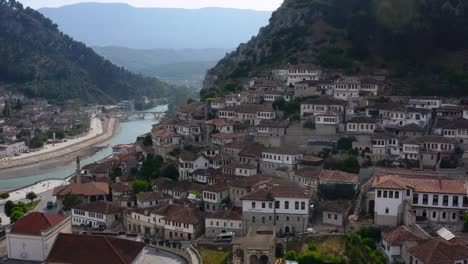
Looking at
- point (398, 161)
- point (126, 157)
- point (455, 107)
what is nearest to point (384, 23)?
point (455, 107)

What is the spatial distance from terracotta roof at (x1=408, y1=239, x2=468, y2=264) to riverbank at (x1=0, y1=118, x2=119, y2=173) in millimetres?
47175

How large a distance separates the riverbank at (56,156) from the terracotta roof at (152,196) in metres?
29.3

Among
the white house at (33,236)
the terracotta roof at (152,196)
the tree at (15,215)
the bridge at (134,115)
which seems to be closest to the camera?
the white house at (33,236)

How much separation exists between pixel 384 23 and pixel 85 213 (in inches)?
1361

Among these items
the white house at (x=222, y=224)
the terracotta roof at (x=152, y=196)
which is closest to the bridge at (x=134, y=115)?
the terracotta roof at (x=152, y=196)

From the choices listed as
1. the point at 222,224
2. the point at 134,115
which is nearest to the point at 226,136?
the point at 222,224

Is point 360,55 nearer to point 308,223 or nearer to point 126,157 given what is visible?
point 126,157

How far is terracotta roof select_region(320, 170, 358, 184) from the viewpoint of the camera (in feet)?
104

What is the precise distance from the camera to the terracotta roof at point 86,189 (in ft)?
125

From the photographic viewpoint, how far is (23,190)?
48.1 metres

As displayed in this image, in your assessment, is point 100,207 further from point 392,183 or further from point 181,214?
point 392,183

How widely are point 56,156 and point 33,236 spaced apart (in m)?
44.4

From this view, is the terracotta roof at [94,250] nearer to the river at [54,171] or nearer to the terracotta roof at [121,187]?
the terracotta roof at [121,187]

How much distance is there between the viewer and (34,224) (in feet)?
85.8
